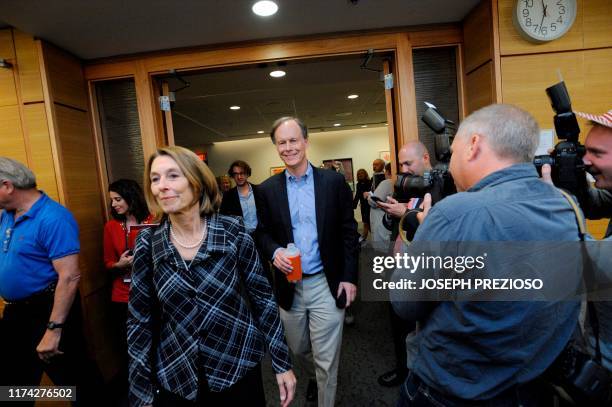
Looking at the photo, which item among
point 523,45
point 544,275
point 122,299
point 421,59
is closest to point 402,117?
point 421,59

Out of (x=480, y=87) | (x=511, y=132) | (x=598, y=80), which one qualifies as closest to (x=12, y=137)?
(x=511, y=132)

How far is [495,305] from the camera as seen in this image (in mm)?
769

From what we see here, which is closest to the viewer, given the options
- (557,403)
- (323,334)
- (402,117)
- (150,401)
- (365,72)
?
(557,403)

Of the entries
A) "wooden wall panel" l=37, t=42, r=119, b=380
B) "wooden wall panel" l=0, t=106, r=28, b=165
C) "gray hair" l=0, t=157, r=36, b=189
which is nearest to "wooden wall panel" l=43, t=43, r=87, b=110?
"wooden wall panel" l=37, t=42, r=119, b=380

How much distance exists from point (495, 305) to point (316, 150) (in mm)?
8808

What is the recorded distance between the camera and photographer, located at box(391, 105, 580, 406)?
0.76 m

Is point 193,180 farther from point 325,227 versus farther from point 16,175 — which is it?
point 16,175

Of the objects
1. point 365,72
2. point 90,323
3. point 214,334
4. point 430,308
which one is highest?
point 365,72

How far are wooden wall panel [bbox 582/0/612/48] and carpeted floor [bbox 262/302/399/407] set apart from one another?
270 centimetres

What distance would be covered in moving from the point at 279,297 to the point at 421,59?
84.8 inches

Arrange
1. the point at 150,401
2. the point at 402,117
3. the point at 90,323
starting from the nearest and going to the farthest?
the point at 150,401, the point at 90,323, the point at 402,117

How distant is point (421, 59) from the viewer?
246 cm

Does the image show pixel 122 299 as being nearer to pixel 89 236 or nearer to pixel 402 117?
pixel 89 236

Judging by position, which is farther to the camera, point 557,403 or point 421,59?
point 421,59
